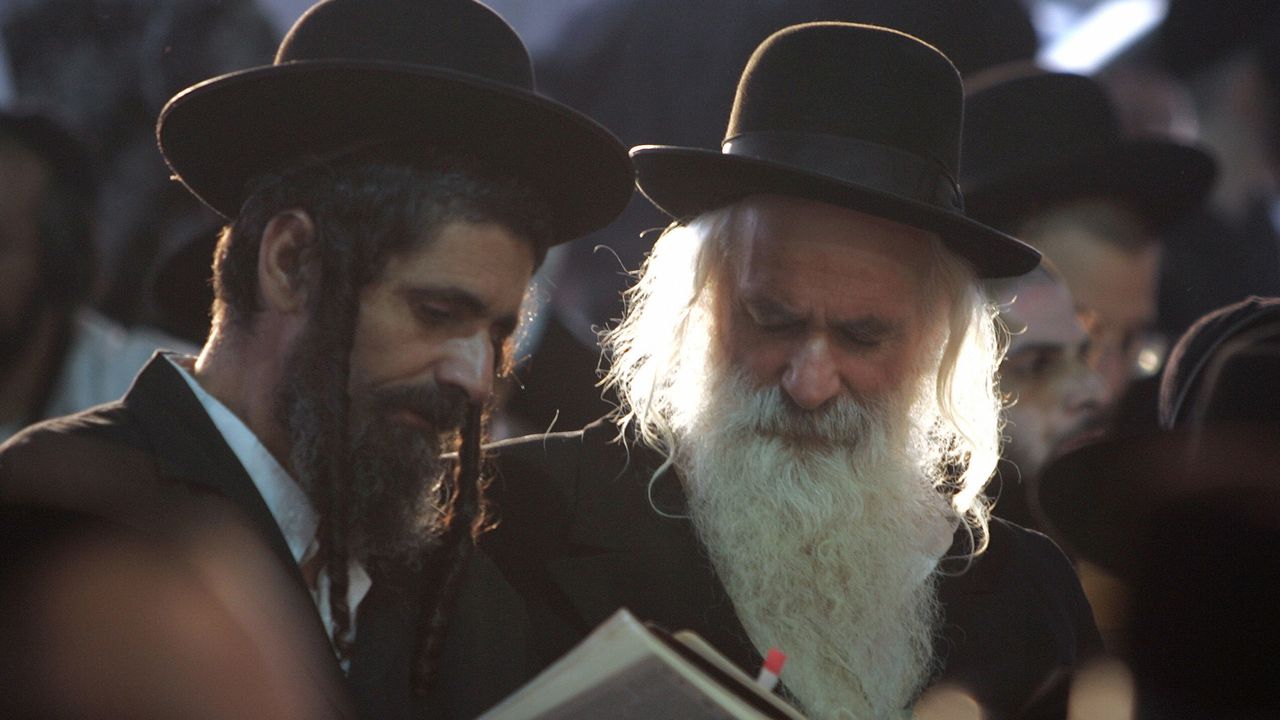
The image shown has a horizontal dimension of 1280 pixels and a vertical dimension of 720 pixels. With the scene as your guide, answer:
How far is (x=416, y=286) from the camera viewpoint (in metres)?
2.88

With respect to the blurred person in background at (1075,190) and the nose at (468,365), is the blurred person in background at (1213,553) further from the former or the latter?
the blurred person in background at (1075,190)

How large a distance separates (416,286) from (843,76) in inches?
47.1

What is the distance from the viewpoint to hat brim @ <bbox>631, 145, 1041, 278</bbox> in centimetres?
328

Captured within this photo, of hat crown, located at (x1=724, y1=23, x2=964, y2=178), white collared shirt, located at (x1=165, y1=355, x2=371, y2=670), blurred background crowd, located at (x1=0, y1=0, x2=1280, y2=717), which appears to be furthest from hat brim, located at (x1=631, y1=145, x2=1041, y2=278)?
white collared shirt, located at (x1=165, y1=355, x2=371, y2=670)

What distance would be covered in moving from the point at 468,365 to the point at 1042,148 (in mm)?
3044

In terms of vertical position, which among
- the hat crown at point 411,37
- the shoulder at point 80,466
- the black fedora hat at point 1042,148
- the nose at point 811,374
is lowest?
the black fedora hat at point 1042,148

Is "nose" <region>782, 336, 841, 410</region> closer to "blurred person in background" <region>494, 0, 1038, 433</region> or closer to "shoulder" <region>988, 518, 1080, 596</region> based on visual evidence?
"shoulder" <region>988, 518, 1080, 596</region>

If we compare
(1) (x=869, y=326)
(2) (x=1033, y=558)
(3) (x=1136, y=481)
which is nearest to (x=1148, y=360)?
(2) (x=1033, y=558)

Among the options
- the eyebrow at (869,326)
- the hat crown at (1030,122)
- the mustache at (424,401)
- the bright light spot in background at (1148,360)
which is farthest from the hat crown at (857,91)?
the bright light spot in background at (1148,360)

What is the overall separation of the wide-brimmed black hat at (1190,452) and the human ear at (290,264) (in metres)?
1.61

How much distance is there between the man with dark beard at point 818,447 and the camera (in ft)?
10.5

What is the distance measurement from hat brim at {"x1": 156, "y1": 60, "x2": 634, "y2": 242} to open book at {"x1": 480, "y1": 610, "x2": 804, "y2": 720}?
120 cm

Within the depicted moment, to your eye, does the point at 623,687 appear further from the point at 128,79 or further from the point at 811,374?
the point at 128,79

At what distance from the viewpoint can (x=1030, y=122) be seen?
5270 millimetres
